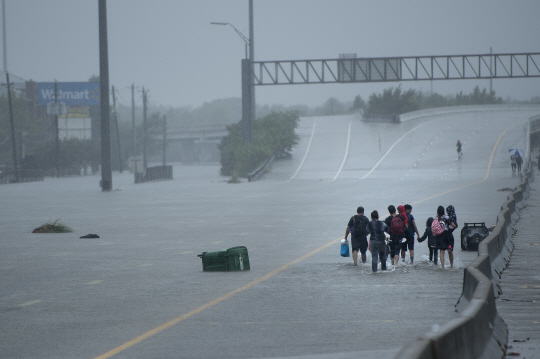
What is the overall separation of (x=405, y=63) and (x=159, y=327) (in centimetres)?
6337

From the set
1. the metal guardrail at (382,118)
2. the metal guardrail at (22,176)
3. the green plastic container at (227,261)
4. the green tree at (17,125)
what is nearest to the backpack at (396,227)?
the green plastic container at (227,261)

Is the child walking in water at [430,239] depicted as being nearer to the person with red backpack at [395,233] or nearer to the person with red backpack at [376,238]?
the person with red backpack at [395,233]

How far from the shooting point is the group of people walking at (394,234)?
15047 mm

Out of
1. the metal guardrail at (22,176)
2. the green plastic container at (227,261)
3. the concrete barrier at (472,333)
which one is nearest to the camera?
the concrete barrier at (472,333)

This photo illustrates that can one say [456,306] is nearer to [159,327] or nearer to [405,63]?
[159,327]

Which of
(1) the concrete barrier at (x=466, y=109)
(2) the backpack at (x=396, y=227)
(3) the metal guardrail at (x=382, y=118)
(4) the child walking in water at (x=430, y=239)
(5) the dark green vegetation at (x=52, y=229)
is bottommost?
(5) the dark green vegetation at (x=52, y=229)

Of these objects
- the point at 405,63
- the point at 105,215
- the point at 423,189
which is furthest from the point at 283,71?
the point at 105,215

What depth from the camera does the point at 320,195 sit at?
41.6 meters

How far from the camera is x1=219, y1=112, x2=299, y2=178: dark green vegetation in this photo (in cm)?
7619

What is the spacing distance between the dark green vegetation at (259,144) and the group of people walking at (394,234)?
174 ft

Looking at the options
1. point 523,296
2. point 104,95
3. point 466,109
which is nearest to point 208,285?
point 523,296

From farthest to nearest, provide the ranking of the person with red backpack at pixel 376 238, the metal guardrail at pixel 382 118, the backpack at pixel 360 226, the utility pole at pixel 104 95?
the metal guardrail at pixel 382 118 < the utility pole at pixel 104 95 < the backpack at pixel 360 226 < the person with red backpack at pixel 376 238

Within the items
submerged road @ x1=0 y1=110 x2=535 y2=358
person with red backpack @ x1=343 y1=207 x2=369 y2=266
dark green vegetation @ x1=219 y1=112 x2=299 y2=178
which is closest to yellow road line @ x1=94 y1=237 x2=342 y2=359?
submerged road @ x1=0 y1=110 x2=535 y2=358

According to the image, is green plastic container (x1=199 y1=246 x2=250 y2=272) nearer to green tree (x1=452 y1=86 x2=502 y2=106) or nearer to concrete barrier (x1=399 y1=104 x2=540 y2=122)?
concrete barrier (x1=399 y1=104 x2=540 y2=122)
